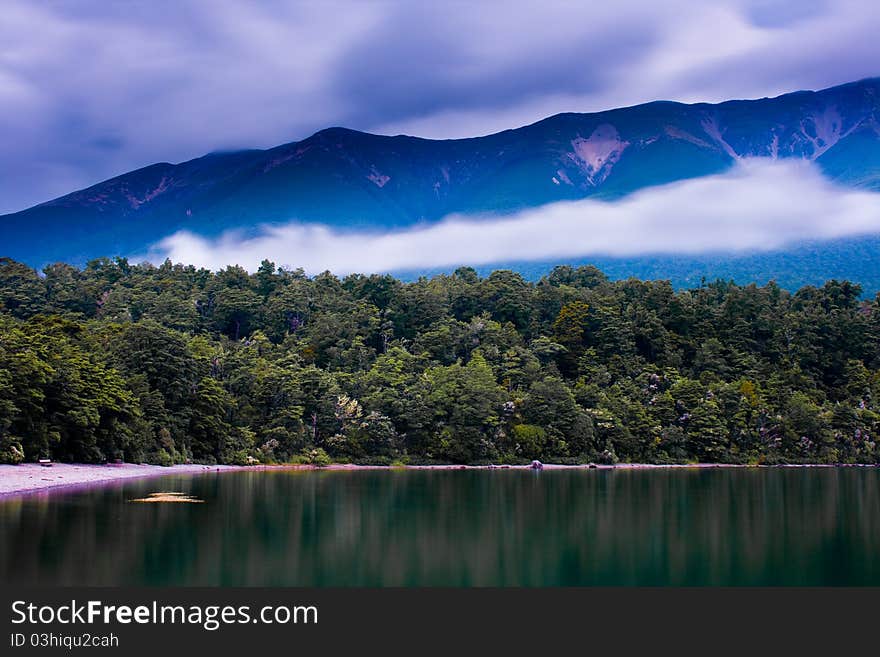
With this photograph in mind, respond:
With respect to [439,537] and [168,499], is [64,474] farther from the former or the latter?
[439,537]

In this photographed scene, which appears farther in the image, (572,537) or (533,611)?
(572,537)

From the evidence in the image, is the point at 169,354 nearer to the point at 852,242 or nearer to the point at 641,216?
the point at 852,242

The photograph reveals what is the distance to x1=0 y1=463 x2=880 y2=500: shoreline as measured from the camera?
122 feet

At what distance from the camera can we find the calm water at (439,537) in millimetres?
20203

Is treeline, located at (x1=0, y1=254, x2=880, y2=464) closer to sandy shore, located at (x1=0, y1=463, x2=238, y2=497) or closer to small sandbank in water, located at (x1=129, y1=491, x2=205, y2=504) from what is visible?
sandy shore, located at (x1=0, y1=463, x2=238, y2=497)

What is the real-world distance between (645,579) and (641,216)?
17271 centimetres

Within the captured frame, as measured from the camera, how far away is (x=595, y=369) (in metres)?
80.0

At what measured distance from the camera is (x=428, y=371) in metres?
75.9

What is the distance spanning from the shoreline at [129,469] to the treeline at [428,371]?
1216 mm

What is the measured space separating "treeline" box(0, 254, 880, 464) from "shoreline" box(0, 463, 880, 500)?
1216 millimetres

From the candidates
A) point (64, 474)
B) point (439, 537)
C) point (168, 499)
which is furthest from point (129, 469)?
point (439, 537)

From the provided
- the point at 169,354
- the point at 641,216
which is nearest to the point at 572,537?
the point at 169,354

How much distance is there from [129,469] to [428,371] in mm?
31930

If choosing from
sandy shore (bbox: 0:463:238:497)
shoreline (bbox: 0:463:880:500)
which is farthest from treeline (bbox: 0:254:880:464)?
sandy shore (bbox: 0:463:238:497)
